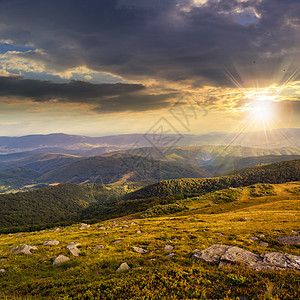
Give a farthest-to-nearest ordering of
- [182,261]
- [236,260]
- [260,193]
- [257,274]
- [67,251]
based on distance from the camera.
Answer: [260,193], [67,251], [182,261], [236,260], [257,274]

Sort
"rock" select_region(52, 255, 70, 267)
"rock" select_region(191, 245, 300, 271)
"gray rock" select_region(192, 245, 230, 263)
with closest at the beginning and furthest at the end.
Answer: "rock" select_region(191, 245, 300, 271), "gray rock" select_region(192, 245, 230, 263), "rock" select_region(52, 255, 70, 267)

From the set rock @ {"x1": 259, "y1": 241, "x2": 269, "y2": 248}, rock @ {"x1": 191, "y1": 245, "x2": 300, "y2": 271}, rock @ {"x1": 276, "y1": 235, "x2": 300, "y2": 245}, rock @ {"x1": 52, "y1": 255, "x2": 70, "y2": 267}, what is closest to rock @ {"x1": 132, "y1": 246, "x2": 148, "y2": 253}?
rock @ {"x1": 191, "y1": 245, "x2": 300, "y2": 271}

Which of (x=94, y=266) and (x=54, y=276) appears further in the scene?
(x=94, y=266)

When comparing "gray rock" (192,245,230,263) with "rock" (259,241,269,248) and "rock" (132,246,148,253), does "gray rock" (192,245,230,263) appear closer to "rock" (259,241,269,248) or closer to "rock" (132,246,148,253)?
"rock" (259,241,269,248)

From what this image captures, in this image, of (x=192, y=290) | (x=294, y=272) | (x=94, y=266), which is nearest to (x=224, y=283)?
(x=192, y=290)

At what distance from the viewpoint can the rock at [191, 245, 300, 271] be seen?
11023mm

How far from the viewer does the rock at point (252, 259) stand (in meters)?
11.0

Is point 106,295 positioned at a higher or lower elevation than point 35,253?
higher

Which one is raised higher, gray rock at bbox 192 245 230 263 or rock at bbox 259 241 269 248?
gray rock at bbox 192 245 230 263

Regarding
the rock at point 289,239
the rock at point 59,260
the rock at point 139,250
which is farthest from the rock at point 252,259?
the rock at point 59,260

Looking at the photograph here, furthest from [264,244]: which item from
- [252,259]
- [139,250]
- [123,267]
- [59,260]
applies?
[59,260]

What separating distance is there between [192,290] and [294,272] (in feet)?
22.2

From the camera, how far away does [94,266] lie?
46.0ft

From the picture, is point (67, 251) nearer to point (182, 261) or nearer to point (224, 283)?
point (182, 261)
